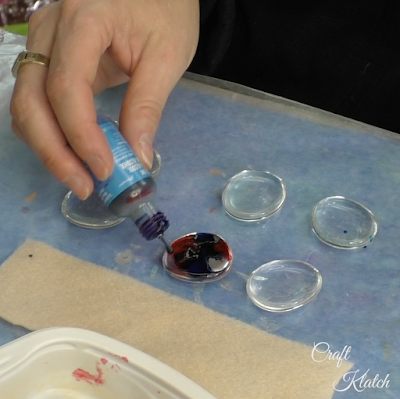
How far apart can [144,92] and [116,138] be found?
89 mm

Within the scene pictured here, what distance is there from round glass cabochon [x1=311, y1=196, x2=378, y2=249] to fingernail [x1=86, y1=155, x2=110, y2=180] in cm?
27

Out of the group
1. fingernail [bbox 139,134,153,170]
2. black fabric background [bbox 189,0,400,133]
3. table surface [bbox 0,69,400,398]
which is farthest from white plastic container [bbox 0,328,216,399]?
black fabric background [bbox 189,0,400,133]

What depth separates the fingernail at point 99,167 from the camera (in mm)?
590

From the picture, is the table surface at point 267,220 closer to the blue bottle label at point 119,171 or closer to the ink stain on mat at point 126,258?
the ink stain on mat at point 126,258

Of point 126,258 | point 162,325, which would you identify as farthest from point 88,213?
point 162,325

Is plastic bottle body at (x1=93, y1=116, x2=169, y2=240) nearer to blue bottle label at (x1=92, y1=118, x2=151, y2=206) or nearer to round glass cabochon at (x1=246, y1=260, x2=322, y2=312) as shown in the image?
blue bottle label at (x1=92, y1=118, x2=151, y2=206)

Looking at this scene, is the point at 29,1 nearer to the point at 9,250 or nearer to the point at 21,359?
the point at 9,250

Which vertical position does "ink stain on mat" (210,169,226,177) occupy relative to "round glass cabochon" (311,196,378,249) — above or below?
above

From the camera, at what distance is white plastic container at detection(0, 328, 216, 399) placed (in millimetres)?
474

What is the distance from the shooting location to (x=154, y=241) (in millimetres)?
685

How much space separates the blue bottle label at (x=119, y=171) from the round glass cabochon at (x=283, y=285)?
178 mm

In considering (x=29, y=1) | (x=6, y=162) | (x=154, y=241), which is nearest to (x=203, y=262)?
(x=154, y=241)

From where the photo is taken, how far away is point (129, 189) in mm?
600

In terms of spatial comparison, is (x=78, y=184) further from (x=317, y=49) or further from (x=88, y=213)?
(x=317, y=49)
